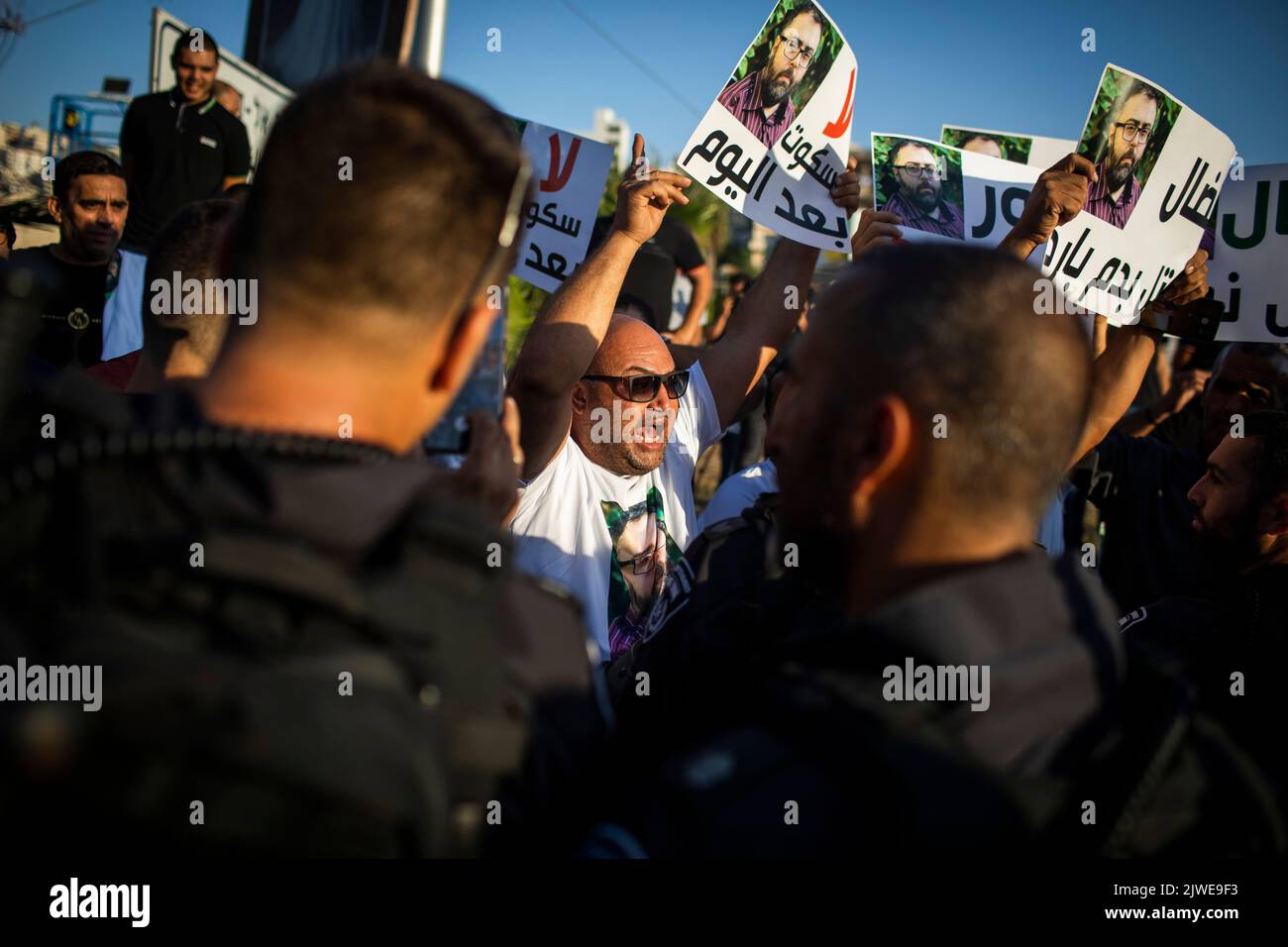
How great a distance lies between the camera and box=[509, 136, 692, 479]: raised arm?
3.17 m

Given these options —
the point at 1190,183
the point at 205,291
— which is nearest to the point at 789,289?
the point at 1190,183

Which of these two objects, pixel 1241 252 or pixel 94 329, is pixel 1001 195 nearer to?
pixel 1241 252

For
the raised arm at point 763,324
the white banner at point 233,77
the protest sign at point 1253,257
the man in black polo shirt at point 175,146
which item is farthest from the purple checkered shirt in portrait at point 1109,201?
the white banner at point 233,77

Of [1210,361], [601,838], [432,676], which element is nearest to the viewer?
[432,676]

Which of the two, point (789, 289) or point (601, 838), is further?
point (789, 289)

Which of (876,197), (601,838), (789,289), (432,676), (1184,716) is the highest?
(876,197)

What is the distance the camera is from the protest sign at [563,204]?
179 inches

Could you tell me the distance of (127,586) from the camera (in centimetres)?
116

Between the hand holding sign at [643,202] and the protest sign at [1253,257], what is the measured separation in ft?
7.74

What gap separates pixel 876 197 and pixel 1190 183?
4.19 feet

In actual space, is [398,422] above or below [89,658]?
above

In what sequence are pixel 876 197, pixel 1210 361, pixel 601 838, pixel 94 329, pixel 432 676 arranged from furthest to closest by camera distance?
pixel 1210 361 < pixel 94 329 < pixel 876 197 < pixel 601 838 < pixel 432 676

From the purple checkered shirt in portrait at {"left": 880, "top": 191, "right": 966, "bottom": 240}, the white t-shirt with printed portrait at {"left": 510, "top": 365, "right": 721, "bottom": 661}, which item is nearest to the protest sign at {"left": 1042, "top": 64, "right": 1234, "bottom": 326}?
the purple checkered shirt in portrait at {"left": 880, "top": 191, "right": 966, "bottom": 240}

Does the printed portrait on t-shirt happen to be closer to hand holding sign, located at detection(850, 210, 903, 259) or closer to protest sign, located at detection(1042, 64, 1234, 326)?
hand holding sign, located at detection(850, 210, 903, 259)
